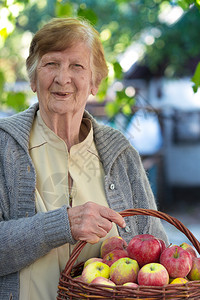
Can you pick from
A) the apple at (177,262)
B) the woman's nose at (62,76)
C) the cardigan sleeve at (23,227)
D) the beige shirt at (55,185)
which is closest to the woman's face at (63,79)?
the woman's nose at (62,76)

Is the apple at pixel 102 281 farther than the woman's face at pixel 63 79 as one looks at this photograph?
No

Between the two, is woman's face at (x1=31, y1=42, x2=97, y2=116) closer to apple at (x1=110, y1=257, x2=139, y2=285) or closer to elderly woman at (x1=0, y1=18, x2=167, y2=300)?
elderly woman at (x1=0, y1=18, x2=167, y2=300)

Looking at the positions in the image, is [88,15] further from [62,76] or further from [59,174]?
[59,174]

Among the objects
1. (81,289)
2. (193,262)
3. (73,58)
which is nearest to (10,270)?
(81,289)

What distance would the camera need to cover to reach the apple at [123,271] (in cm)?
163

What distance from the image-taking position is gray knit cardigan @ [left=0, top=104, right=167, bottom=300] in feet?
5.90

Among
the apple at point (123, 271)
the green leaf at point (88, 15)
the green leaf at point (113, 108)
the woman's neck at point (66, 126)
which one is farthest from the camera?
the green leaf at point (113, 108)

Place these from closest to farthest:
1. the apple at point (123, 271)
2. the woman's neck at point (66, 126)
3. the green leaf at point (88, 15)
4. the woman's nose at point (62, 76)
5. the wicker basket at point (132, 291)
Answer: the wicker basket at point (132, 291) → the apple at point (123, 271) → the woman's nose at point (62, 76) → the woman's neck at point (66, 126) → the green leaf at point (88, 15)

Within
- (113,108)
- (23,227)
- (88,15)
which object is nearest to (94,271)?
(23,227)

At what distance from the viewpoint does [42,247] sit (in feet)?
5.93

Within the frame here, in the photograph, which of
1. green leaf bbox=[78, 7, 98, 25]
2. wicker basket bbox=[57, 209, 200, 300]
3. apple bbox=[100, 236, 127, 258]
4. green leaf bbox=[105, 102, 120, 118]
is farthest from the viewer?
green leaf bbox=[105, 102, 120, 118]

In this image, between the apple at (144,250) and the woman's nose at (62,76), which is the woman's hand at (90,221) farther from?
the woman's nose at (62,76)

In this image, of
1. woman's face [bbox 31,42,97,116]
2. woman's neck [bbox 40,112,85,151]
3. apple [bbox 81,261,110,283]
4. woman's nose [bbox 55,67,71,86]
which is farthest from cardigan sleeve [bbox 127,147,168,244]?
apple [bbox 81,261,110,283]

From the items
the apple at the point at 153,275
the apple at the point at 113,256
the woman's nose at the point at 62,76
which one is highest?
the woman's nose at the point at 62,76
